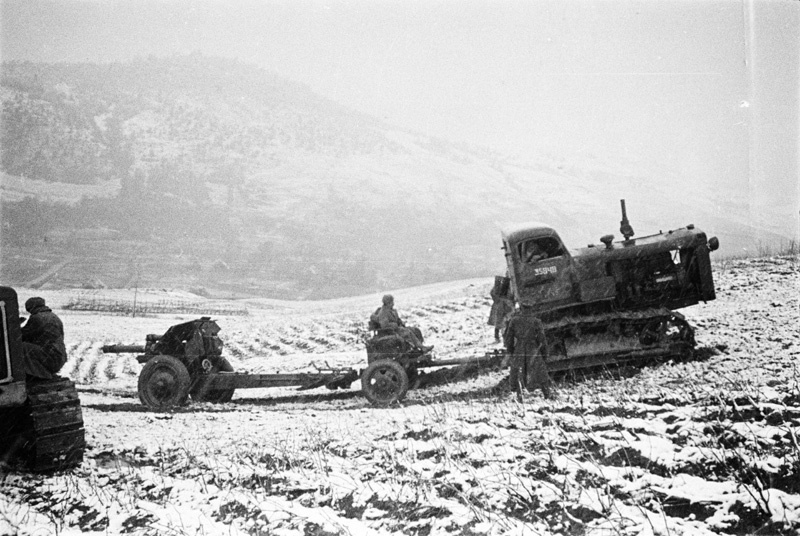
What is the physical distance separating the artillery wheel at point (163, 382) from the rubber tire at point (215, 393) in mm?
188

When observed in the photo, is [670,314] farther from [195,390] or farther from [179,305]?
[179,305]

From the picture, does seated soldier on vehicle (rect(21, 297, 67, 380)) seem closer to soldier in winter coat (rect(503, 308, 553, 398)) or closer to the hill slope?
soldier in winter coat (rect(503, 308, 553, 398))

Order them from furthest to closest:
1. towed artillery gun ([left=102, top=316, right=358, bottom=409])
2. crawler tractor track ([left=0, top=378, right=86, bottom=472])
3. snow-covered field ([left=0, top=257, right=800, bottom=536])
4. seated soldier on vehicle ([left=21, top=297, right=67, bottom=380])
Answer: towed artillery gun ([left=102, top=316, right=358, bottom=409])
seated soldier on vehicle ([left=21, top=297, right=67, bottom=380])
crawler tractor track ([left=0, top=378, right=86, bottom=472])
snow-covered field ([left=0, top=257, right=800, bottom=536])

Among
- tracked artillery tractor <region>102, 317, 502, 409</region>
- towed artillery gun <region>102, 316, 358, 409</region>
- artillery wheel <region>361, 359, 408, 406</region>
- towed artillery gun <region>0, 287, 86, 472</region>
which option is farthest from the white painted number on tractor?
towed artillery gun <region>0, 287, 86, 472</region>

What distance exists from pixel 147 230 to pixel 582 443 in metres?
65.2

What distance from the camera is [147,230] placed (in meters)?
61.5

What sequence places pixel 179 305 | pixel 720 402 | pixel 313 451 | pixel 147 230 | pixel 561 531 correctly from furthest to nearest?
pixel 147 230 < pixel 179 305 < pixel 313 451 < pixel 720 402 < pixel 561 531

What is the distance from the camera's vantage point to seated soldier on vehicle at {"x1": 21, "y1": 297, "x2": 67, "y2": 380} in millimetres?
6070

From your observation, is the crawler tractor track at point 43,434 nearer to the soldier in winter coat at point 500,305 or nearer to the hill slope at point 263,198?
the soldier in winter coat at point 500,305

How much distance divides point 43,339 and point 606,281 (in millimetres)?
8415

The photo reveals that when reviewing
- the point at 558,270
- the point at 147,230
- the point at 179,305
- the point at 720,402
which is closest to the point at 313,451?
the point at 720,402

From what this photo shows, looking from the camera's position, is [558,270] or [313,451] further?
[558,270]

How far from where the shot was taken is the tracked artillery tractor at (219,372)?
336 inches

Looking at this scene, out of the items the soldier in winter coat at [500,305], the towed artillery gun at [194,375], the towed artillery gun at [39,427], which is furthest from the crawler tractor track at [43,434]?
the soldier in winter coat at [500,305]
